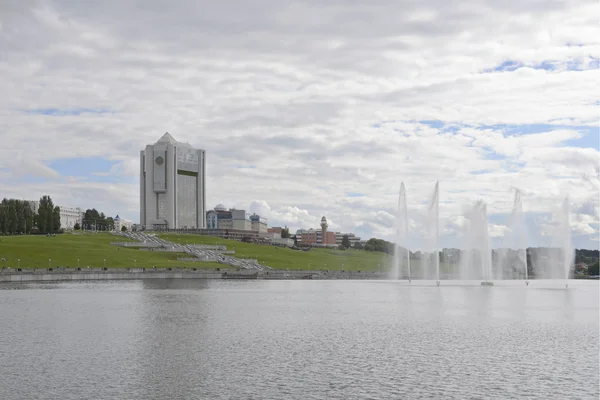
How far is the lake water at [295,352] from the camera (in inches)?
1326

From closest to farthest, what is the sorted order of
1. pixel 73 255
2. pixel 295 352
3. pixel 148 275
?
pixel 295 352
pixel 148 275
pixel 73 255

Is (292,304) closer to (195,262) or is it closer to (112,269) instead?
(112,269)

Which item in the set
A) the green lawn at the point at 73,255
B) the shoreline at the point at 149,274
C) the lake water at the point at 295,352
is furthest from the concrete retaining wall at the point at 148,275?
the lake water at the point at 295,352

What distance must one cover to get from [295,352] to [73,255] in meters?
142

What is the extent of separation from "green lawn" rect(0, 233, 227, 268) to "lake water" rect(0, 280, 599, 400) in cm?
9354

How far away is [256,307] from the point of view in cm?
7581

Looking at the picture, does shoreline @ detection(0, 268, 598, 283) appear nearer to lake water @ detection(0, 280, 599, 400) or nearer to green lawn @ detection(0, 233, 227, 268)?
green lawn @ detection(0, 233, 227, 268)

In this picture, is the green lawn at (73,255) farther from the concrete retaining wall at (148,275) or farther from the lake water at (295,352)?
the lake water at (295,352)

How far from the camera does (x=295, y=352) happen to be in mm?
43719

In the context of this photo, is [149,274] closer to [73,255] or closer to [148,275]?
[148,275]

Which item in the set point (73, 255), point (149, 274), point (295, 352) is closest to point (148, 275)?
point (149, 274)

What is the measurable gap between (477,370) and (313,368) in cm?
865

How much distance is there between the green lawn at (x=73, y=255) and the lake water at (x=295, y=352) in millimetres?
93538

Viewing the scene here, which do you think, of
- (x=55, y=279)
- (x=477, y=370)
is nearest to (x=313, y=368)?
(x=477, y=370)
